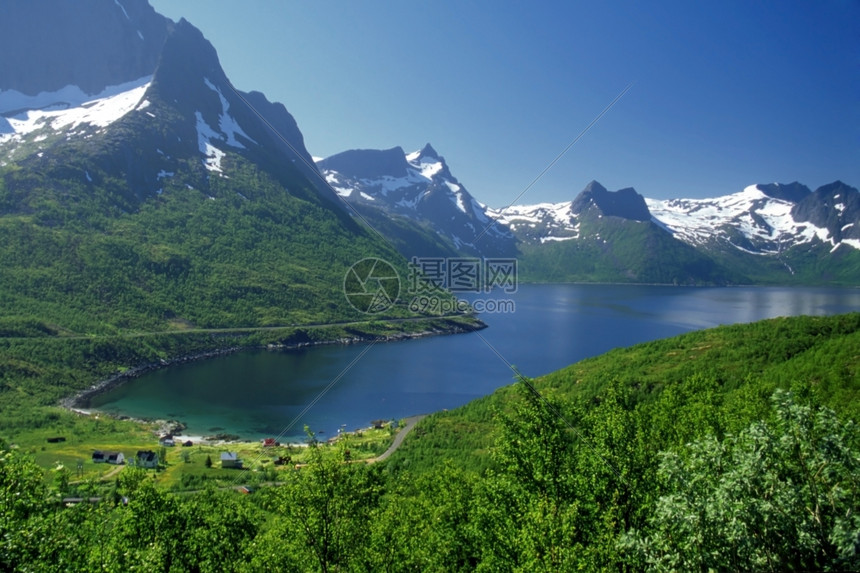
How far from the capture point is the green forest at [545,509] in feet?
26.9

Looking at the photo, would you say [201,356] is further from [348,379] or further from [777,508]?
[777,508]

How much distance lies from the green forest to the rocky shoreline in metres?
67.6

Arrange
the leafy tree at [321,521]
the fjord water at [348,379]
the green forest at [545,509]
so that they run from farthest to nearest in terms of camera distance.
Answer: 1. the fjord water at [348,379]
2. the leafy tree at [321,521]
3. the green forest at [545,509]

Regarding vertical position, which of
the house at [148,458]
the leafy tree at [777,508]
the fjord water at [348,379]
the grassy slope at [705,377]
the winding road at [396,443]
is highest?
the leafy tree at [777,508]

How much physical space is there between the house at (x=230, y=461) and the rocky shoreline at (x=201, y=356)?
4196 centimetres

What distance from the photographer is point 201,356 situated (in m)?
114

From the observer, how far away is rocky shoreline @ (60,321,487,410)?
8357cm

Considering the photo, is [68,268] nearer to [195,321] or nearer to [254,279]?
[195,321]

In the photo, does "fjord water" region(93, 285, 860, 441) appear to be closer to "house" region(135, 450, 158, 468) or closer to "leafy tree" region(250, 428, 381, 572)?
"house" region(135, 450, 158, 468)

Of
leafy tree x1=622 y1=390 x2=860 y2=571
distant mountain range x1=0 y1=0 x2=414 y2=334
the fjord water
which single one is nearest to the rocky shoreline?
the fjord water

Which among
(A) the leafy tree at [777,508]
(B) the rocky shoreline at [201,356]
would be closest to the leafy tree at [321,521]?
(A) the leafy tree at [777,508]

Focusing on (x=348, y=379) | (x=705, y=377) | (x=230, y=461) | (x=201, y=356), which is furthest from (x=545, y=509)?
(x=201, y=356)

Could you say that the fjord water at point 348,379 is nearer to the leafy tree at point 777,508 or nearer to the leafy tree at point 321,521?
the leafy tree at point 321,521

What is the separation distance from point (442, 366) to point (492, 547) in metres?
95.2
